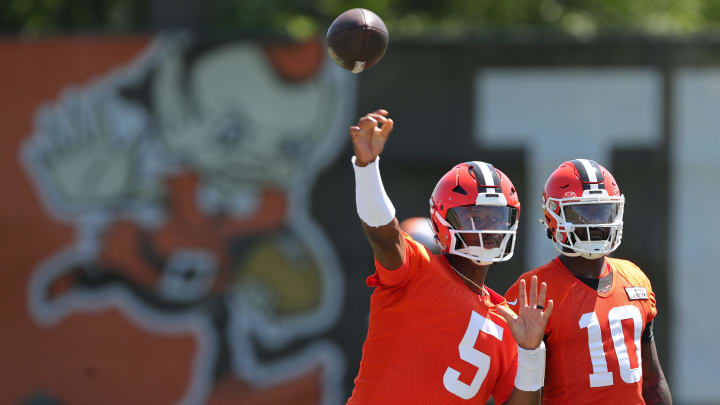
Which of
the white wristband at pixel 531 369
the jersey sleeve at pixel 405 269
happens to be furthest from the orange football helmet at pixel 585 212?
the jersey sleeve at pixel 405 269

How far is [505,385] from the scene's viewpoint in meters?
4.07

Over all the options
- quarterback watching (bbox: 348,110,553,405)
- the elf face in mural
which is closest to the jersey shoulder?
quarterback watching (bbox: 348,110,553,405)

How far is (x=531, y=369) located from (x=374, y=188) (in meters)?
0.94

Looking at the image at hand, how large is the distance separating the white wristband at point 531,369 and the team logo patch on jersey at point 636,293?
58cm

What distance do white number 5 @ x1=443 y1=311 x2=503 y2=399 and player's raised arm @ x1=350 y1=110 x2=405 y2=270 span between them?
1.52 ft

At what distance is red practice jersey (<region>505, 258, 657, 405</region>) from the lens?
410 cm

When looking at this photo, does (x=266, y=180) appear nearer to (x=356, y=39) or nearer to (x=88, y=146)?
(x=88, y=146)

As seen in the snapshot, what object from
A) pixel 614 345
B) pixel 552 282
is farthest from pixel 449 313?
pixel 614 345

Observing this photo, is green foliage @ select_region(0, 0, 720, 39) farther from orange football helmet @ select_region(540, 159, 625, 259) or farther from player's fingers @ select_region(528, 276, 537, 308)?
player's fingers @ select_region(528, 276, 537, 308)

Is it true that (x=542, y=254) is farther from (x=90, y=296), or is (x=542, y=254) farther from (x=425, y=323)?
(x=425, y=323)

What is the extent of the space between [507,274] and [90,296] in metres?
3.36

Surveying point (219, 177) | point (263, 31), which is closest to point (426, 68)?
point (263, 31)

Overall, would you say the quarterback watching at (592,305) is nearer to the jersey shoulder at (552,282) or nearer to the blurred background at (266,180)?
the jersey shoulder at (552,282)

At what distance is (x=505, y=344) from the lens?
4074 mm
